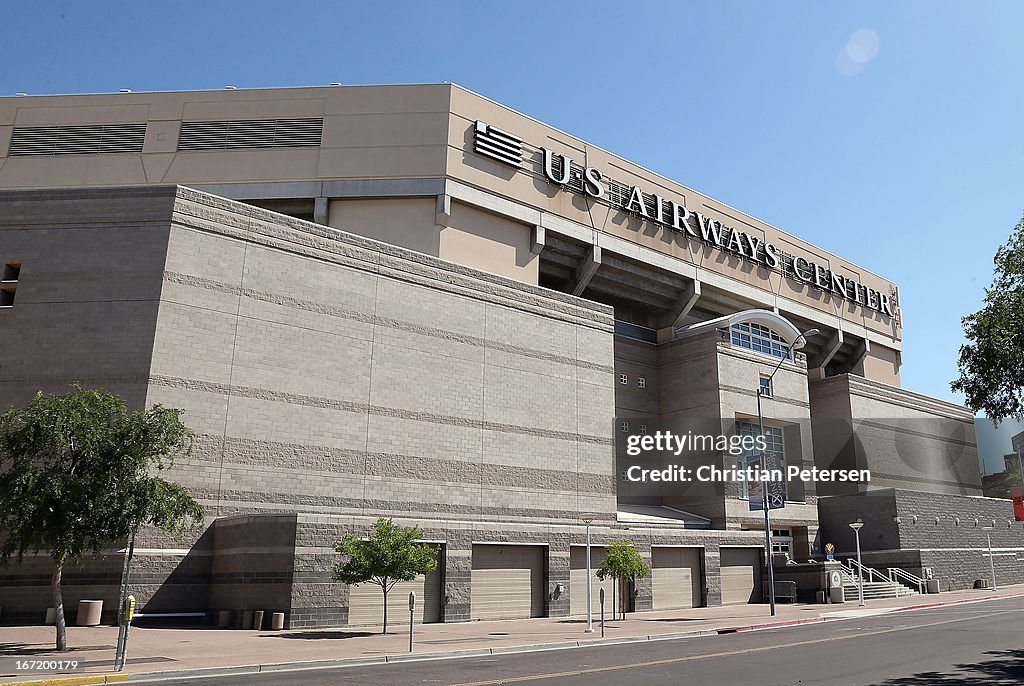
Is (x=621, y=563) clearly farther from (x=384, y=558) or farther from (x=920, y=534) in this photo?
(x=920, y=534)

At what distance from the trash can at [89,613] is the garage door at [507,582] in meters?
13.3

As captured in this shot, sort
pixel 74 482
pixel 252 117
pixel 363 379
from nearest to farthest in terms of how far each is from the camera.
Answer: pixel 74 482 < pixel 363 379 < pixel 252 117

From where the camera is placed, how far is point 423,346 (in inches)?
1420

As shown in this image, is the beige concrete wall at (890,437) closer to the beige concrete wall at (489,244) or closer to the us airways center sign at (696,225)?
the us airways center sign at (696,225)

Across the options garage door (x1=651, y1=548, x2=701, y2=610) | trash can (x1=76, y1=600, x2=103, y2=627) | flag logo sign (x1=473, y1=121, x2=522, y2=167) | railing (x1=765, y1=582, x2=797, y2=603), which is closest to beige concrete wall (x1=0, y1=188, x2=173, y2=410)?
trash can (x1=76, y1=600, x2=103, y2=627)

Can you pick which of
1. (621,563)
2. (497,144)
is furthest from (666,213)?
(621,563)

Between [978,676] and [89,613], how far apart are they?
2548 cm

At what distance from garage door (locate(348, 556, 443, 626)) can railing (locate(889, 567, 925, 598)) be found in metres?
30.7

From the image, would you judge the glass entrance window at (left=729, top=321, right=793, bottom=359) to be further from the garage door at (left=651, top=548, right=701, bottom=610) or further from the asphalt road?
the asphalt road

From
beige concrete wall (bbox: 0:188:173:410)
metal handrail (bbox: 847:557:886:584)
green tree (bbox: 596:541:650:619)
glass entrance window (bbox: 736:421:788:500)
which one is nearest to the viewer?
beige concrete wall (bbox: 0:188:173:410)

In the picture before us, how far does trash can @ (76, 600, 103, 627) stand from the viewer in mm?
25594

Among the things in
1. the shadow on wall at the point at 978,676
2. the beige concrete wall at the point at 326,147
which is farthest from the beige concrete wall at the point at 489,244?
the shadow on wall at the point at 978,676

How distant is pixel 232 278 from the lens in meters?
32.0

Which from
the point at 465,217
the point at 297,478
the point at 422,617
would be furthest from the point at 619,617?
the point at 465,217
